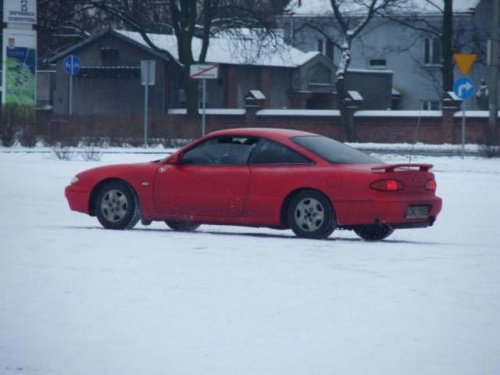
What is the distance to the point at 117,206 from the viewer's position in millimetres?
16562

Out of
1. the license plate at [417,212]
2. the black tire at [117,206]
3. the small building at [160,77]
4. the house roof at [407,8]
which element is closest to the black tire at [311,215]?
the license plate at [417,212]

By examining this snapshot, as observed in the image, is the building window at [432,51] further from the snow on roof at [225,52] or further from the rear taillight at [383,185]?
the rear taillight at [383,185]

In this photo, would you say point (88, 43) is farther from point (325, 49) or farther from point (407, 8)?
point (325, 49)

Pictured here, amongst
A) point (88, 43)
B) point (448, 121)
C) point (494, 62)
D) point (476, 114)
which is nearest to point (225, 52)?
point (88, 43)

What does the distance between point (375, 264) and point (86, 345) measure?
5.17 meters

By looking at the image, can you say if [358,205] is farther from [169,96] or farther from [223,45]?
[223,45]

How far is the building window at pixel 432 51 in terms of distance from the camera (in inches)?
3162

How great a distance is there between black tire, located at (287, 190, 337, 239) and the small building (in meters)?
55.7

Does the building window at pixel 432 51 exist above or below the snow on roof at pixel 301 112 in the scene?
above

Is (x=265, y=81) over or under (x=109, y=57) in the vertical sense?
under

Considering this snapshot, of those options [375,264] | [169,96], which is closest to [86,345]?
[375,264]

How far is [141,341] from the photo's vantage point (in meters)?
8.53

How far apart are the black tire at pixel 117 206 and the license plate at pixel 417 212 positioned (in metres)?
3.40

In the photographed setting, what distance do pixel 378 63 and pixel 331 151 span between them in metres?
66.9
